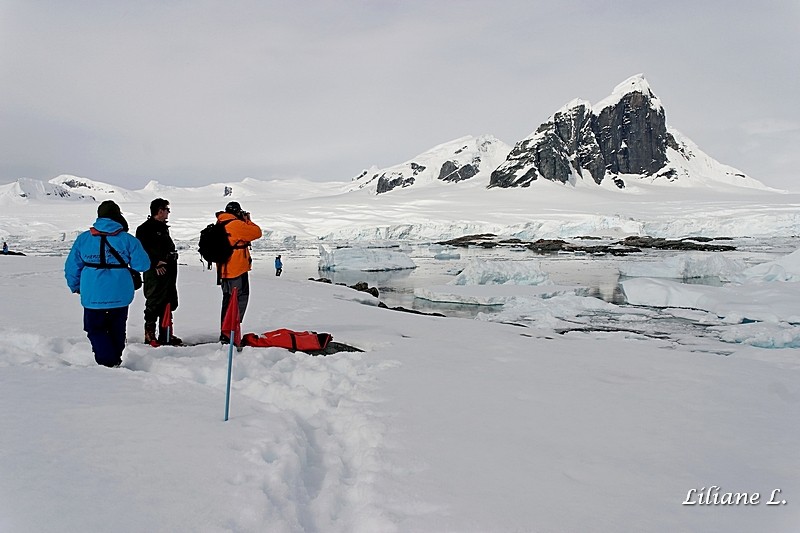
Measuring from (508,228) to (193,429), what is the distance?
203 feet

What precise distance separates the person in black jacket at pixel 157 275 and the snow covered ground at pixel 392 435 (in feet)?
1.87

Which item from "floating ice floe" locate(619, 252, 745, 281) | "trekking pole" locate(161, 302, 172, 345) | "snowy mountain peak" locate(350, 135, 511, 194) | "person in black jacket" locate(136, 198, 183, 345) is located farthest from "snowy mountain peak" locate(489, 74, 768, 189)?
"trekking pole" locate(161, 302, 172, 345)

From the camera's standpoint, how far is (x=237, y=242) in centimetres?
509

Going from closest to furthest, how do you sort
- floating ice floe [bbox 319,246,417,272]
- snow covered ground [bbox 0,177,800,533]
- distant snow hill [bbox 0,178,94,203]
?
snow covered ground [bbox 0,177,800,533]
floating ice floe [bbox 319,246,417,272]
distant snow hill [bbox 0,178,94,203]

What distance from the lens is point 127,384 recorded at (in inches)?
134

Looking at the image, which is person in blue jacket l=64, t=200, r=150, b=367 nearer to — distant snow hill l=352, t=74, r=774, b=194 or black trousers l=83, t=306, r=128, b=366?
black trousers l=83, t=306, r=128, b=366

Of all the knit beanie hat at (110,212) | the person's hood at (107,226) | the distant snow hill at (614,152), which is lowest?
the person's hood at (107,226)

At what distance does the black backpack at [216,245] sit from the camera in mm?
5012

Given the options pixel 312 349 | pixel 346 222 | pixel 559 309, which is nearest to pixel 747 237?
pixel 346 222

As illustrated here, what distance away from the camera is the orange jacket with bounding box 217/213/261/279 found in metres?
5.09

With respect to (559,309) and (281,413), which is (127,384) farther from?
(559,309)

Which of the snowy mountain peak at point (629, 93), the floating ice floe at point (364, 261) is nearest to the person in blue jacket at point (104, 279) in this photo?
the floating ice floe at point (364, 261)

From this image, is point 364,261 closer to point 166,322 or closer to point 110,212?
point 166,322

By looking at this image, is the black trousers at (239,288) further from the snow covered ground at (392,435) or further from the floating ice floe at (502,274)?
the floating ice floe at (502,274)
